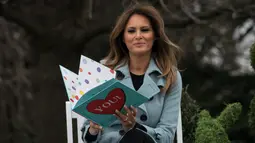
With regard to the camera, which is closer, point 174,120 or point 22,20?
point 174,120

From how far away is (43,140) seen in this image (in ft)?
29.5

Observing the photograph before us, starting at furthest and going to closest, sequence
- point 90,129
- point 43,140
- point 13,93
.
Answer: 1. point 43,140
2. point 13,93
3. point 90,129

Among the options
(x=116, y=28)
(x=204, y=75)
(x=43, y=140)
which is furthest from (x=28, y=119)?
(x=116, y=28)

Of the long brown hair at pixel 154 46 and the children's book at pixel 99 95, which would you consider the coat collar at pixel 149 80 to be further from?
the children's book at pixel 99 95

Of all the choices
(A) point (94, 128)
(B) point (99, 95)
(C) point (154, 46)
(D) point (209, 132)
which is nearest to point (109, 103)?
(B) point (99, 95)

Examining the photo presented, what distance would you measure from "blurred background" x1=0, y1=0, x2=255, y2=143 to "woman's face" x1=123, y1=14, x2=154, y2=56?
5.64 metres

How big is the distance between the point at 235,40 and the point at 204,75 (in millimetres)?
675

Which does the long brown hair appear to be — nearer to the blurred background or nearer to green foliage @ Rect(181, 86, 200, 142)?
green foliage @ Rect(181, 86, 200, 142)

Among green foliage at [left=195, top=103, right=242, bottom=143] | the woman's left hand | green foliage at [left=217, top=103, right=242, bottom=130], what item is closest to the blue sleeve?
the woman's left hand

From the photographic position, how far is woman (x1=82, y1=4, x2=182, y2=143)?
7.29 ft

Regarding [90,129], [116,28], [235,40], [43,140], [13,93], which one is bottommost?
[43,140]

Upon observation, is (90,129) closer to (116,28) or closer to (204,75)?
(116,28)

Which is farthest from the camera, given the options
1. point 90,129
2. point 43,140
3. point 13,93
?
point 43,140

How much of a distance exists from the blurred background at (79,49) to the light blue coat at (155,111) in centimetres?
566
